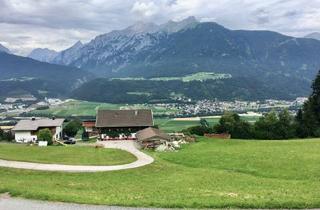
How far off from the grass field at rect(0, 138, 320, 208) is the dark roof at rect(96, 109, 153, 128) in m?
34.9

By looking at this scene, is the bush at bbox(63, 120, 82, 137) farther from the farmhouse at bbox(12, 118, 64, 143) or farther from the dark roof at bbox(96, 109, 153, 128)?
the dark roof at bbox(96, 109, 153, 128)

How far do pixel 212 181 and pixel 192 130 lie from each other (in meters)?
66.9

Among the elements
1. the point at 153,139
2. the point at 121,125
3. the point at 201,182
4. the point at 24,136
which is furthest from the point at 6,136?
the point at 201,182

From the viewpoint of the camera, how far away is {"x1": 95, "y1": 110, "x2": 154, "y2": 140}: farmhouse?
3952 inches

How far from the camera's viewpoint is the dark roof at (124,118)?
332 feet

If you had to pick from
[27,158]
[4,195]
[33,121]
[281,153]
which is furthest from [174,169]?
[33,121]

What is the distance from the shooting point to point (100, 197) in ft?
91.7

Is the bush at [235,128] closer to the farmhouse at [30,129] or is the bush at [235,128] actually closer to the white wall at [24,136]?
the farmhouse at [30,129]

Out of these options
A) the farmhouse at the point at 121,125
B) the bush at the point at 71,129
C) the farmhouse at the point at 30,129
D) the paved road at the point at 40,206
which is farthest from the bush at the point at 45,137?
the paved road at the point at 40,206

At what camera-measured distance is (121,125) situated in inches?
3969

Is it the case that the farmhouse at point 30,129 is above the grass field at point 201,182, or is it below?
above

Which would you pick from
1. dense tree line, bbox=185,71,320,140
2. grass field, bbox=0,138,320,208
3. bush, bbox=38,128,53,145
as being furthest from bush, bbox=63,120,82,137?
grass field, bbox=0,138,320,208

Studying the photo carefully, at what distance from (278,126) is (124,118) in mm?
33432

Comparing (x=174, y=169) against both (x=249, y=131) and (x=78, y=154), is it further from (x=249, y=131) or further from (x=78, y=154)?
(x=249, y=131)
